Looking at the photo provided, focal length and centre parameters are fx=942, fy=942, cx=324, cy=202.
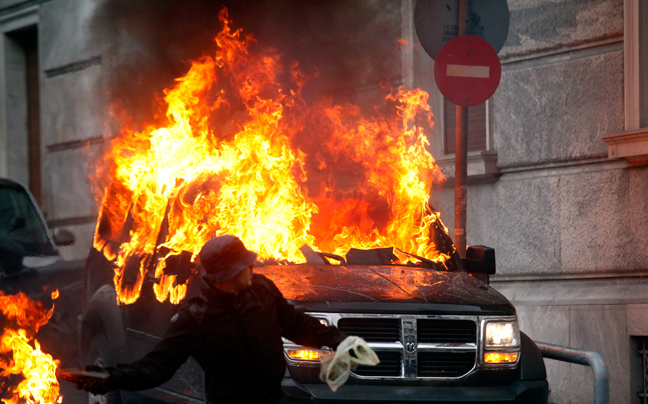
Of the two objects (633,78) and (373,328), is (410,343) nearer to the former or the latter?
(373,328)

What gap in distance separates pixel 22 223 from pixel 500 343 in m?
7.30

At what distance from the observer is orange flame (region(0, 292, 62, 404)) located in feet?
24.6

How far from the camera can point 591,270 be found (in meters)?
9.33

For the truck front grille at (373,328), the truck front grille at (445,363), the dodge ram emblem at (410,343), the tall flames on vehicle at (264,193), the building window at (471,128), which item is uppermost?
the building window at (471,128)

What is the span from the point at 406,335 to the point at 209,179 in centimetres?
195

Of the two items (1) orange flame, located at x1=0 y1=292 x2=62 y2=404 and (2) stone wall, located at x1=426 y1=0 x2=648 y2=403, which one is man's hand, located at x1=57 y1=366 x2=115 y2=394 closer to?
(1) orange flame, located at x1=0 y1=292 x2=62 y2=404

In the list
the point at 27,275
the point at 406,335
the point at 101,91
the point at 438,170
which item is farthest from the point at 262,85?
the point at 101,91

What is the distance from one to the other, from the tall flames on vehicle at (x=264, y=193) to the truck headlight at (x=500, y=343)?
1.15 meters

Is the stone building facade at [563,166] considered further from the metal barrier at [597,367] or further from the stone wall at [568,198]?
the metal barrier at [597,367]

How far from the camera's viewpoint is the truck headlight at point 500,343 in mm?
5594

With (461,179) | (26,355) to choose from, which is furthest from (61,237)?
(461,179)

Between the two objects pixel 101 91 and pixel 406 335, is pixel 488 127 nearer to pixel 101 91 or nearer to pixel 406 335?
pixel 406 335

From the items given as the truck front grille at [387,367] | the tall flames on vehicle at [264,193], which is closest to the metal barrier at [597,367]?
the tall flames on vehicle at [264,193]

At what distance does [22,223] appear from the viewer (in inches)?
443
